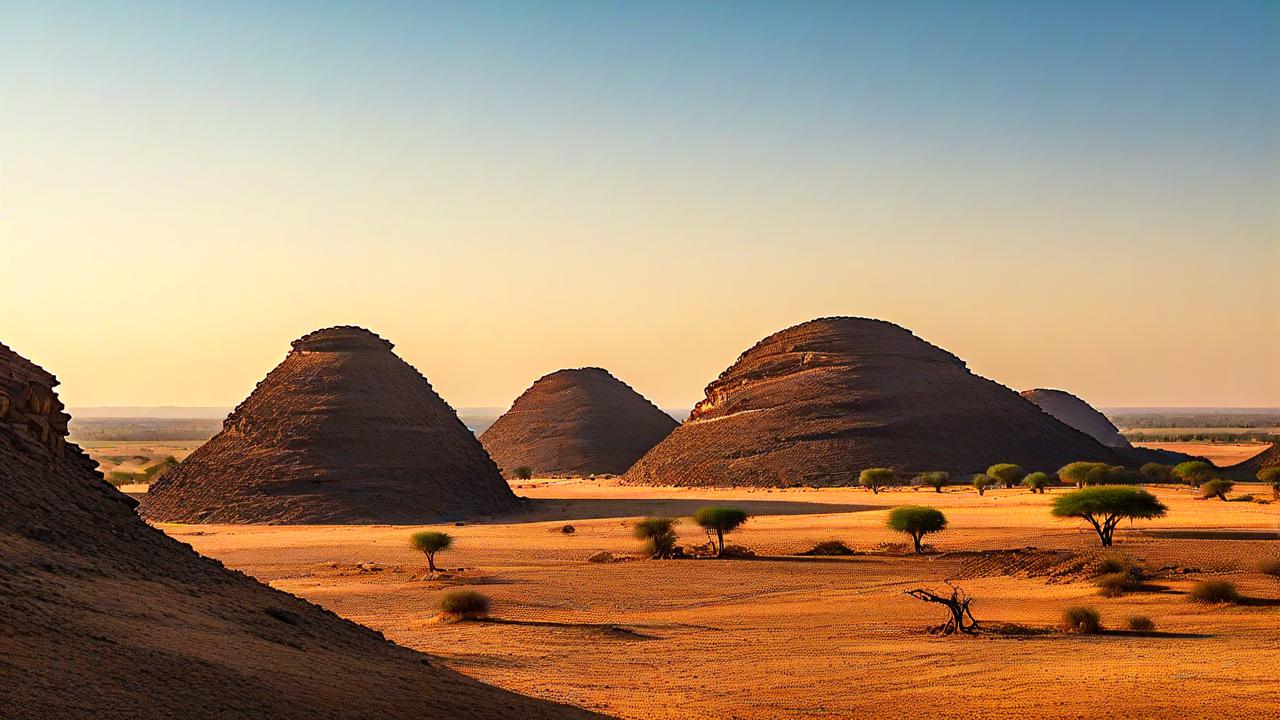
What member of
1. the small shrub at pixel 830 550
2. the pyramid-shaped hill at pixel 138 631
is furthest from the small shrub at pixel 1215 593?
the pyramid-shaped hill at pixel 138 631

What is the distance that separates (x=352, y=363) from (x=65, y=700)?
56388 mm

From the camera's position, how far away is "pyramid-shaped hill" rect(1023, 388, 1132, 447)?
16575 cm

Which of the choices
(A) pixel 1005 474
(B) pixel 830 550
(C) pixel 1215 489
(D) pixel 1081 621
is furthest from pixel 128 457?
(D) pixel 1081 621

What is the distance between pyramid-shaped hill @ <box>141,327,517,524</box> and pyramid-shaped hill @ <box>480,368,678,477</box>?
49.7 meters

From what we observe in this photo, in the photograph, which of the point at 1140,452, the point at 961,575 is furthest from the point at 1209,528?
the point at 1140,452

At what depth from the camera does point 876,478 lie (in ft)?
239

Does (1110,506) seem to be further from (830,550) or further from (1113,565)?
(830,550)

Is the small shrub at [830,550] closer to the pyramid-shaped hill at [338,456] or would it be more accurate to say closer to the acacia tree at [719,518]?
the acacia tree at [719,518]

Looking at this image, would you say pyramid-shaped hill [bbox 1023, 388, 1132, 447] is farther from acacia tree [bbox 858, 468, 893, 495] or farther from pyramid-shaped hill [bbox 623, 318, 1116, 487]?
acacia tree [bbox 858, 468, 893, 495]

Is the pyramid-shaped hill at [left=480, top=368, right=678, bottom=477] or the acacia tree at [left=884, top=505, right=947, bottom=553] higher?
the pyramid-shaped hill at [left=480, top=368, right=678, bottom=477]

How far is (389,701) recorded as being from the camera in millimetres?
12133

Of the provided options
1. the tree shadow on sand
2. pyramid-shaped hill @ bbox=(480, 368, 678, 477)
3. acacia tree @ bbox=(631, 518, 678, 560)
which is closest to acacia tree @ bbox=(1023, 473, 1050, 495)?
the tree shadow on sand

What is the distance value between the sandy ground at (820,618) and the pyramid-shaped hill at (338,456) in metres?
8.51

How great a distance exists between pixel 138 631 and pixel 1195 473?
63921 millimetres
